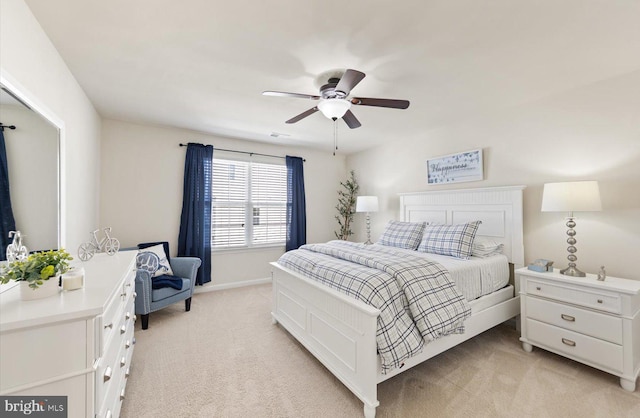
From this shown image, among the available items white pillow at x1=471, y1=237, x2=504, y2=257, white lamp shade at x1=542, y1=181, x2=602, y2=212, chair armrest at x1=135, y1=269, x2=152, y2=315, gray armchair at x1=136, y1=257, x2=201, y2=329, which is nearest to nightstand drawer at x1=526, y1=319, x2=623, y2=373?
white pillow at x1=471, y1=237, x2=504, y2=257

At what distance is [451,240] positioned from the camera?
2.99 meters

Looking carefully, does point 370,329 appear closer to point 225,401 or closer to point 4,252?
point 225,401

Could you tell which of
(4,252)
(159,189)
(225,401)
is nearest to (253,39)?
(4,252)

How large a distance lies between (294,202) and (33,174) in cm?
356

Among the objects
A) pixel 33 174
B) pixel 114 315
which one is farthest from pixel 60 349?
pixel 33 174

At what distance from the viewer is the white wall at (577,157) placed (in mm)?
2346

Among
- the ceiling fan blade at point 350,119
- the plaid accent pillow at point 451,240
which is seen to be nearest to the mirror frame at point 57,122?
the ceiling fan blade at point 350,119

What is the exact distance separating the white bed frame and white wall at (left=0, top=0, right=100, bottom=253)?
1.99m

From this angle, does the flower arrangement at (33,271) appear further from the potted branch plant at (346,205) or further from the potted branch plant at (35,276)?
the potted branch plant at (346,205)

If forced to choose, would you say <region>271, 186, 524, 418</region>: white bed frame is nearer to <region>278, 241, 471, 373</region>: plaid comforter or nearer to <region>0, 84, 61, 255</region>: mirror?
<region>278, 241, 471, 373</region>: plaid comforter

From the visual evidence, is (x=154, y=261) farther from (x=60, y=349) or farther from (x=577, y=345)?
(x=577, y=345)

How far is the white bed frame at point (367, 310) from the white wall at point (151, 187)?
1.68 meters

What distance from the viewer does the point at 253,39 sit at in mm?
1852

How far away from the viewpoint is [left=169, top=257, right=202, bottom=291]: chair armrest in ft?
11.3
